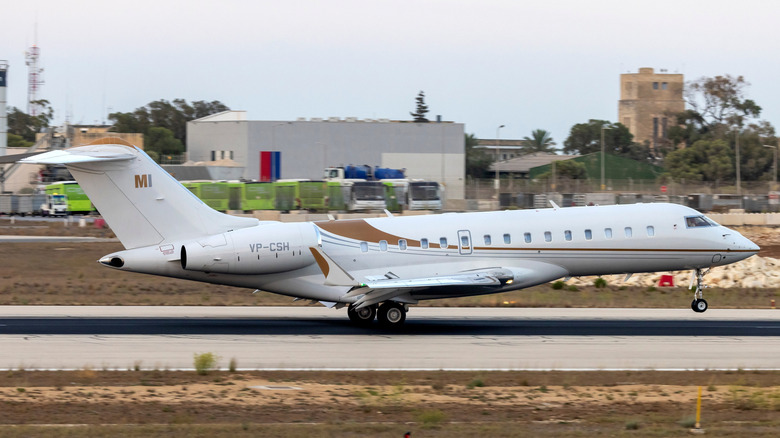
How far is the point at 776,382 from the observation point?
15297 mm

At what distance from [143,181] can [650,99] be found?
410 feet

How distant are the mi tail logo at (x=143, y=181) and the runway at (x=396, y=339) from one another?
334cm

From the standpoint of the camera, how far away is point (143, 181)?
70.0 ft

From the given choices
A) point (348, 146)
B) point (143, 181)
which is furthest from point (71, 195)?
point (143, 181)

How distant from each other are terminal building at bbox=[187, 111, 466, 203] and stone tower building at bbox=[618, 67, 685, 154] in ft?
201

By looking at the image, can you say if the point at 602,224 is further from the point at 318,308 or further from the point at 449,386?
the point at 449,386

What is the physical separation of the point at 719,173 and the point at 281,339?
8002 centimetres

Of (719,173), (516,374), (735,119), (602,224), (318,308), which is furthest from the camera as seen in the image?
(735,119)

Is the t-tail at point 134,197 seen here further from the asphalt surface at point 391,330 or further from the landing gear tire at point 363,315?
the landing gear tire at point 363,315

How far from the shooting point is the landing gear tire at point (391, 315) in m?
21.4

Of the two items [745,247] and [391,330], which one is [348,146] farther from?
[391,330]

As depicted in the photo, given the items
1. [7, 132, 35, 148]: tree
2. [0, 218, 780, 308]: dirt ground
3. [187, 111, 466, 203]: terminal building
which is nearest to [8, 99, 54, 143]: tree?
[7, 132, 35, 148]: tree

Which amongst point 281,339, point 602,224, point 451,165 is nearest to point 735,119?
point 451,165

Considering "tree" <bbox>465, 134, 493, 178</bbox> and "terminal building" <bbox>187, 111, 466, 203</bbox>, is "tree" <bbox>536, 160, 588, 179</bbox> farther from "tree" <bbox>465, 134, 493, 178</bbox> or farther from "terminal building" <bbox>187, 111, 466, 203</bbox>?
"tree" <bbox>465, 134, 493, 178</bbox>
